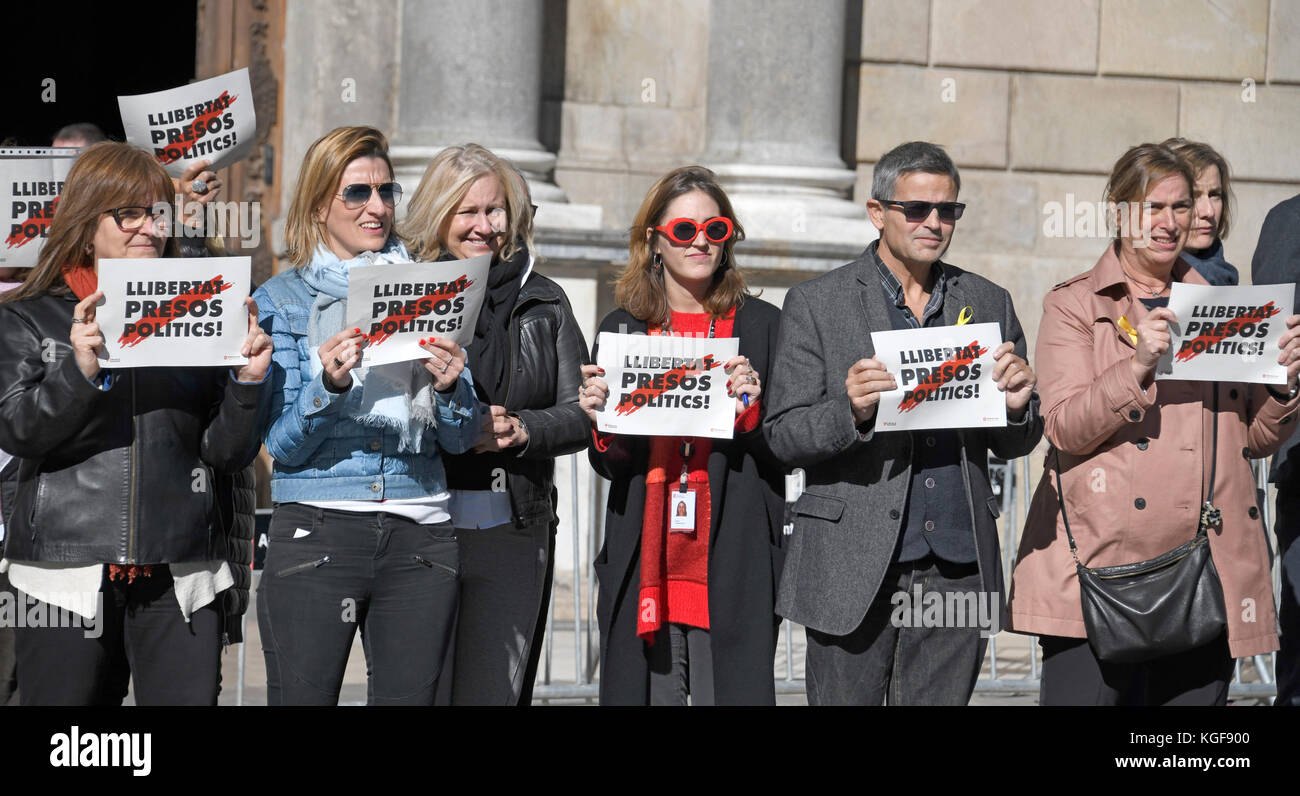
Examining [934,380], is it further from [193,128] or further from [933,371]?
[193,128]

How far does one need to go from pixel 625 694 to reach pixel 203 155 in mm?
2588

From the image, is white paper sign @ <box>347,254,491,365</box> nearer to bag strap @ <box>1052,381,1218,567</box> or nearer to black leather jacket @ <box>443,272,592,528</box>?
black leather jacket @ <box>443,272,592,528</box>

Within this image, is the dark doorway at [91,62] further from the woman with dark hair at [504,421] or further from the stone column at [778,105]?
the woman with dark hair at [504,421]

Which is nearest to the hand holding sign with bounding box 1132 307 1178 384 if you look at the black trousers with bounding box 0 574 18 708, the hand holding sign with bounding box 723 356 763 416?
the hand holding sign with bounding box 723 356 763 416

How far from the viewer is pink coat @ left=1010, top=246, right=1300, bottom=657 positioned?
16.5 feet

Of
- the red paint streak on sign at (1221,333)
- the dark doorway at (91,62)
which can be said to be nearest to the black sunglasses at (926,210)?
the red paint streak on sign at (1221,333)

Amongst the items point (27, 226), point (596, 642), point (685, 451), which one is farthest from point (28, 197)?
point (596, 642)

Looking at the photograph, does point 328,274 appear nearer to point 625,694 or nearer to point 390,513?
point 390,513

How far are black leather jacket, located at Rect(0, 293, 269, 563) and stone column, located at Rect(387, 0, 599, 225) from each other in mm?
4760

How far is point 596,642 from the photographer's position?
8.62m

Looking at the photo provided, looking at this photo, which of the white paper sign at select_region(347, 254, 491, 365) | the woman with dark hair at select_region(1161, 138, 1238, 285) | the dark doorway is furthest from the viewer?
the dark doorway

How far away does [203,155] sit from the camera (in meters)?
5.99

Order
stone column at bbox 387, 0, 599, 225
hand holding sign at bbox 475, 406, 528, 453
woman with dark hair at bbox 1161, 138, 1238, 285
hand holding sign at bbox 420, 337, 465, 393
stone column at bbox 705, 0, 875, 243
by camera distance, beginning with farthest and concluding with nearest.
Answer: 1. stone column at bbox 705, 0, 875, 243
2. stone column at bbox 387, 0, 599, 225
3. woman with dark hair at bbox 1161, 138, 1238, 285
4. hand holding sign at bbox 475, 406, 528, 453
5. hand holding sign at bbox 420, 337, 465, 393
